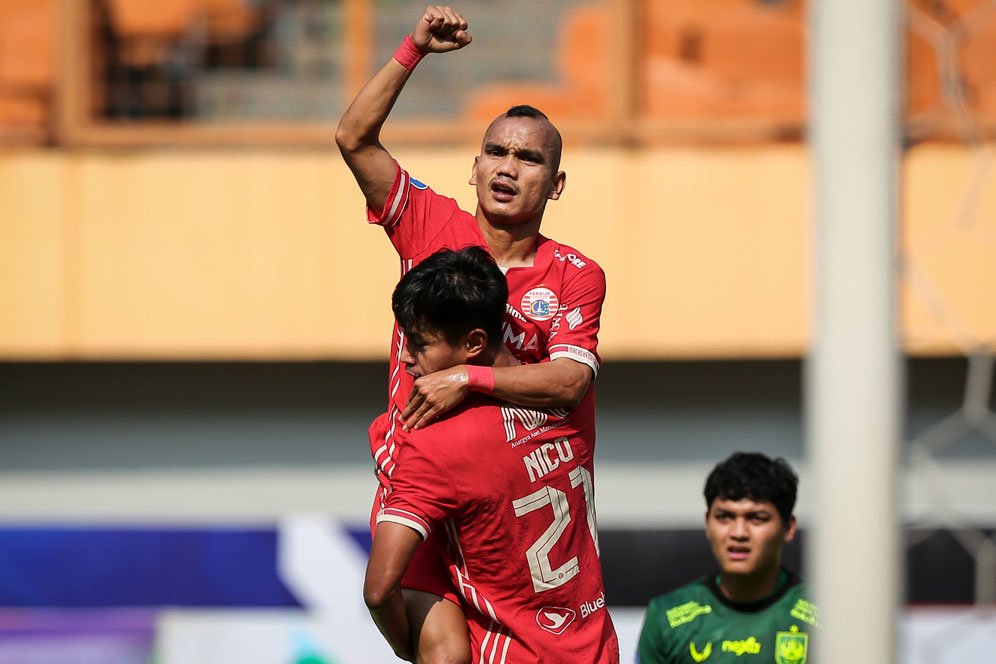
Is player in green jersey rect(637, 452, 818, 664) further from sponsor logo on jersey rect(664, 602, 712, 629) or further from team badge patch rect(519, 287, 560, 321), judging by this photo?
team badge patch rect(519, 287, 560, 321)


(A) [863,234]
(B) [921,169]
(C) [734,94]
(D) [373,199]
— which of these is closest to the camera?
(A) [863,234]

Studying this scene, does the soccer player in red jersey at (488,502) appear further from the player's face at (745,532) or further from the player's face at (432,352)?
the player's face at (745,532)

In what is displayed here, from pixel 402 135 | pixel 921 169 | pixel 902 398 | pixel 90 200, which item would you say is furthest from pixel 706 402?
pixel 902 398

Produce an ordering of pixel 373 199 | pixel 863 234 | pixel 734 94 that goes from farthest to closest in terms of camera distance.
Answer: pixel 734 94, pixel 373 199, pixel 863 234

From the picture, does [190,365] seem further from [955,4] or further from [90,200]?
[955,4]

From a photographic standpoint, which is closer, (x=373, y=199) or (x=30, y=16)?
(x=373, y=199)

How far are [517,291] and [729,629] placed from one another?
1546mm

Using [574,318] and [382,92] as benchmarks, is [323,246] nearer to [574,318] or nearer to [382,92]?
[382,92]

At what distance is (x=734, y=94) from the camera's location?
7.40 metres

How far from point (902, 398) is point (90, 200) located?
555 centimetres

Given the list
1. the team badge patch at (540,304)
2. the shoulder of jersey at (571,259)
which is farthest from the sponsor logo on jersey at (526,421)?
the shoulder of jersey at (571,259)

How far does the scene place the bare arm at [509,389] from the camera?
117 inches

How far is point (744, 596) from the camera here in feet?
14.1

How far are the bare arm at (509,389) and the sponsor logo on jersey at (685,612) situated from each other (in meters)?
1.46
